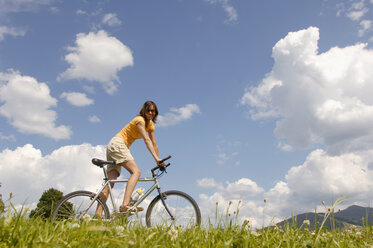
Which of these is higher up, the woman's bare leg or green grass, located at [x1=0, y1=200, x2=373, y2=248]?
the woman's bare leg

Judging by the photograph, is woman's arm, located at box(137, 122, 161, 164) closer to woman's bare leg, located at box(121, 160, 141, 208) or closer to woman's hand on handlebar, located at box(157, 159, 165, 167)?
woman's hand on handlebar, located at box(157, 159, 165, 167)

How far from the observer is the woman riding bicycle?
7.14m

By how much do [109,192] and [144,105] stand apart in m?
2.16

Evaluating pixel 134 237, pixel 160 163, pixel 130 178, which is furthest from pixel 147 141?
pixel 134 237

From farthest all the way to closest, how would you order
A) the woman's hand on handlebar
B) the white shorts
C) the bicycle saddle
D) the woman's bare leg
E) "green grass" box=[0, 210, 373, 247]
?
the woman's hand on handlebar
the white shorts
the woman's bare leg
the bicycle saddle
"green grass" box=[0, 210, 373, 247]

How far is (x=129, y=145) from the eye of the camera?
7.57 m

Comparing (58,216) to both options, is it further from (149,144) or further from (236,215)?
(236,215)

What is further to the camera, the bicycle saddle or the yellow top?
the yellow top

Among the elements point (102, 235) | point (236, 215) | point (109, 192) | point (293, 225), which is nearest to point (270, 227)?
point (293, 225)

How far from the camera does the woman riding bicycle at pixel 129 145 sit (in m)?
7.14

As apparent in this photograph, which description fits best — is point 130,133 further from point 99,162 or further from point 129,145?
point 99,162

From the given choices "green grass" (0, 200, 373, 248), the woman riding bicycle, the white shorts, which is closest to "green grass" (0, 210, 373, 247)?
"green grass" (0, 200, 373, 248)

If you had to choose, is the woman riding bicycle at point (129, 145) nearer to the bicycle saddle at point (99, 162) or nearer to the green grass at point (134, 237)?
the bicycle saddle at point (99, 162)

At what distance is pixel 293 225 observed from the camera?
15.5 feet
